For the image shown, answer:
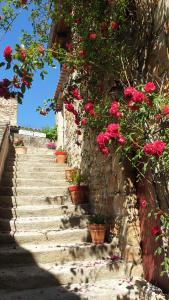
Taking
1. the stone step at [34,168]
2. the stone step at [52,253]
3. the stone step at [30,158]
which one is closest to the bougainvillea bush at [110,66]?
the stone step at [52,253]

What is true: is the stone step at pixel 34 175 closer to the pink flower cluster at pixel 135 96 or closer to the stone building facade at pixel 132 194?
the stone building facade at pixel 132 194

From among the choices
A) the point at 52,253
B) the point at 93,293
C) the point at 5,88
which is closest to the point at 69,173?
the point at 52,253

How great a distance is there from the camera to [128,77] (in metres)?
4.71

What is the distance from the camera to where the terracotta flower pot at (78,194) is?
6.60 m

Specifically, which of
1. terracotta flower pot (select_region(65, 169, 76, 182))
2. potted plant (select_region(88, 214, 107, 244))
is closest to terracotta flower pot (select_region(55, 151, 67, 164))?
terracotta flower pot (select_region(65, 169, 76, 182))

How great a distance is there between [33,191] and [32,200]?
0.37 m

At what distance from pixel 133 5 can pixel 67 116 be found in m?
5.13

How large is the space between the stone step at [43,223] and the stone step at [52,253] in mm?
442

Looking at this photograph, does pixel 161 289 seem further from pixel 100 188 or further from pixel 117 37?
pixel 117 37

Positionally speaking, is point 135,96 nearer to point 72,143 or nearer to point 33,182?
point 33,182

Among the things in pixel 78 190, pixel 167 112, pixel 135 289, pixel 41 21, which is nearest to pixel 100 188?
pixel 78 190

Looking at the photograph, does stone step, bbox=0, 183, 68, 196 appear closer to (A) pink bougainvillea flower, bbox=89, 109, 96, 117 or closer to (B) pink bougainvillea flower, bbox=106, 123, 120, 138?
(A) pink bougainvillea flower, bbox=89, 109, 96, 117

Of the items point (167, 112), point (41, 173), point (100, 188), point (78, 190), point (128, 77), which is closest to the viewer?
point (167, 112)

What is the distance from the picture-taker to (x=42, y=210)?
19.9 ft
